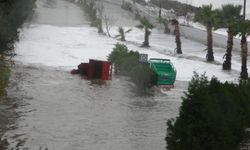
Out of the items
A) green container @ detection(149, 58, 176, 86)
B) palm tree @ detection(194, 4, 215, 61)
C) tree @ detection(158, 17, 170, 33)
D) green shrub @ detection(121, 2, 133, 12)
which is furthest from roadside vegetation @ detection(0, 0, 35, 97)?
green shrub @ detection(121, 2, 133, 12)

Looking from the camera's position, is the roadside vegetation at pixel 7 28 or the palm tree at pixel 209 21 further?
the palm tree at pixel 209 21

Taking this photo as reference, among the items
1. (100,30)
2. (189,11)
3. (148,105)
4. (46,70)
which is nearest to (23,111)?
(148,105)

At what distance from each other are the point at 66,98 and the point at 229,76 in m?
14.6

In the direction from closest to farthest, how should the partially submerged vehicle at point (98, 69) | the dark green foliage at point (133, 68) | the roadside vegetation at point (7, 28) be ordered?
the roadside vegetation at point (7, 28)
the dark green foliage at point (133, 68)
the partially submerged vehicle at point (98, 69)

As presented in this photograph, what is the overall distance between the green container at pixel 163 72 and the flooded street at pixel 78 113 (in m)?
0.70

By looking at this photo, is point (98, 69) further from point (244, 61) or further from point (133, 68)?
point (244, 61)

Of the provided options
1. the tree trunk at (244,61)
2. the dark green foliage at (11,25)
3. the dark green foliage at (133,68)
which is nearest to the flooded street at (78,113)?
the dark green foliage at (133,68)

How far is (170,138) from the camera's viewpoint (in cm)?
1191

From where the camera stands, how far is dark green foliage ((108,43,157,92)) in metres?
28.6

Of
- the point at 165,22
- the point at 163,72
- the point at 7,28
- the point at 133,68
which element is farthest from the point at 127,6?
the point at 7,28

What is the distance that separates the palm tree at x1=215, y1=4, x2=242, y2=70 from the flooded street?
6797 millimetres

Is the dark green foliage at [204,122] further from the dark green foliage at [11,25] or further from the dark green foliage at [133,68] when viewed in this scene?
the dark green foliage at [133,68]

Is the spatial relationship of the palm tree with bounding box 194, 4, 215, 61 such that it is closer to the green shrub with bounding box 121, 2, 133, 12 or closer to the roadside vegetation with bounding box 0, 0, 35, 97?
the roadside vegetation with bounding box 0, 0, 35, 97

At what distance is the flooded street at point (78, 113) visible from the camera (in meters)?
15.7
